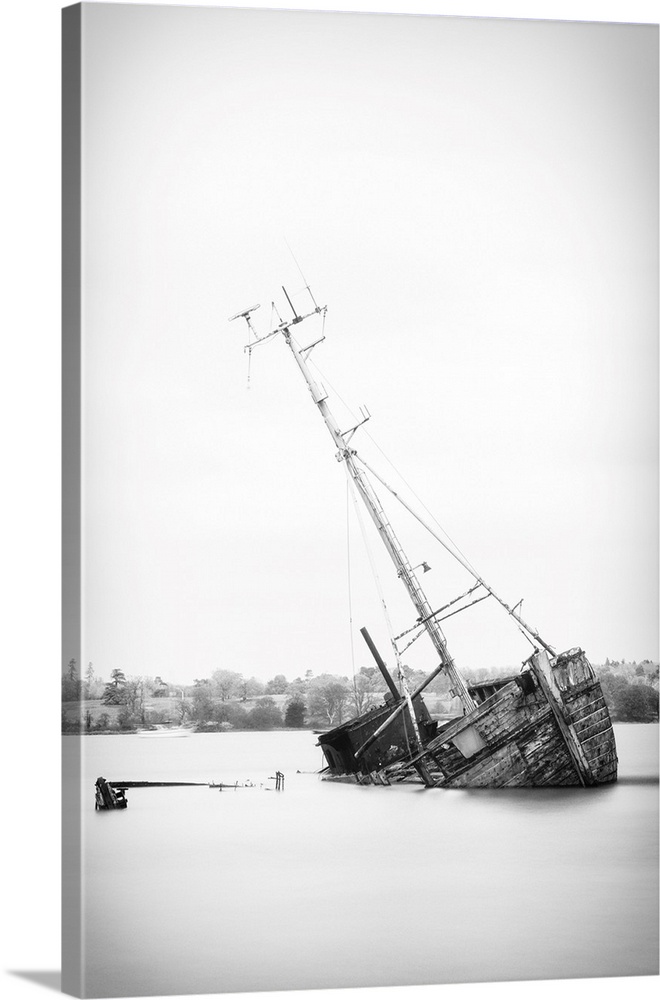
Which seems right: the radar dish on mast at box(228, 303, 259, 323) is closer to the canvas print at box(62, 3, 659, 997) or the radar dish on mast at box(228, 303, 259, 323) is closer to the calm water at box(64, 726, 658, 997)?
the canvas print at box(62, 3, 659, 997)

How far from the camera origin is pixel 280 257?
6848 mm

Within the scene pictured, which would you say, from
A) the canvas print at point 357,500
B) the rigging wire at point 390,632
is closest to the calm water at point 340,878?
the canvas print at point 357,500

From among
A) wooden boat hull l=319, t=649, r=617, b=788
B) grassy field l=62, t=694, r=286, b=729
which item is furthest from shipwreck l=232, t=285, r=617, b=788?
grassy field l=62, t=694, r=286, b=729

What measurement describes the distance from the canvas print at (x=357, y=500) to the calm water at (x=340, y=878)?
0.01m

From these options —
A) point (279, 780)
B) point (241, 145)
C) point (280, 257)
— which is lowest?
point (279, 780)

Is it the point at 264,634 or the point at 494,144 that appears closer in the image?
the point at 264,634

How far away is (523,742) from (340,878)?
1.10 m

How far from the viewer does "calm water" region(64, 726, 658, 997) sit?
6.41 m

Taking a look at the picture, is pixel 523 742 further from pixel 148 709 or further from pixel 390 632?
pixel 148 709

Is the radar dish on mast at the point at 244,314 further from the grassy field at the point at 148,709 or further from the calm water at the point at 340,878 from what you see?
the calm water at the point at 340,878

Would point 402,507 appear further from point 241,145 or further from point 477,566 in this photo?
point 241,145
